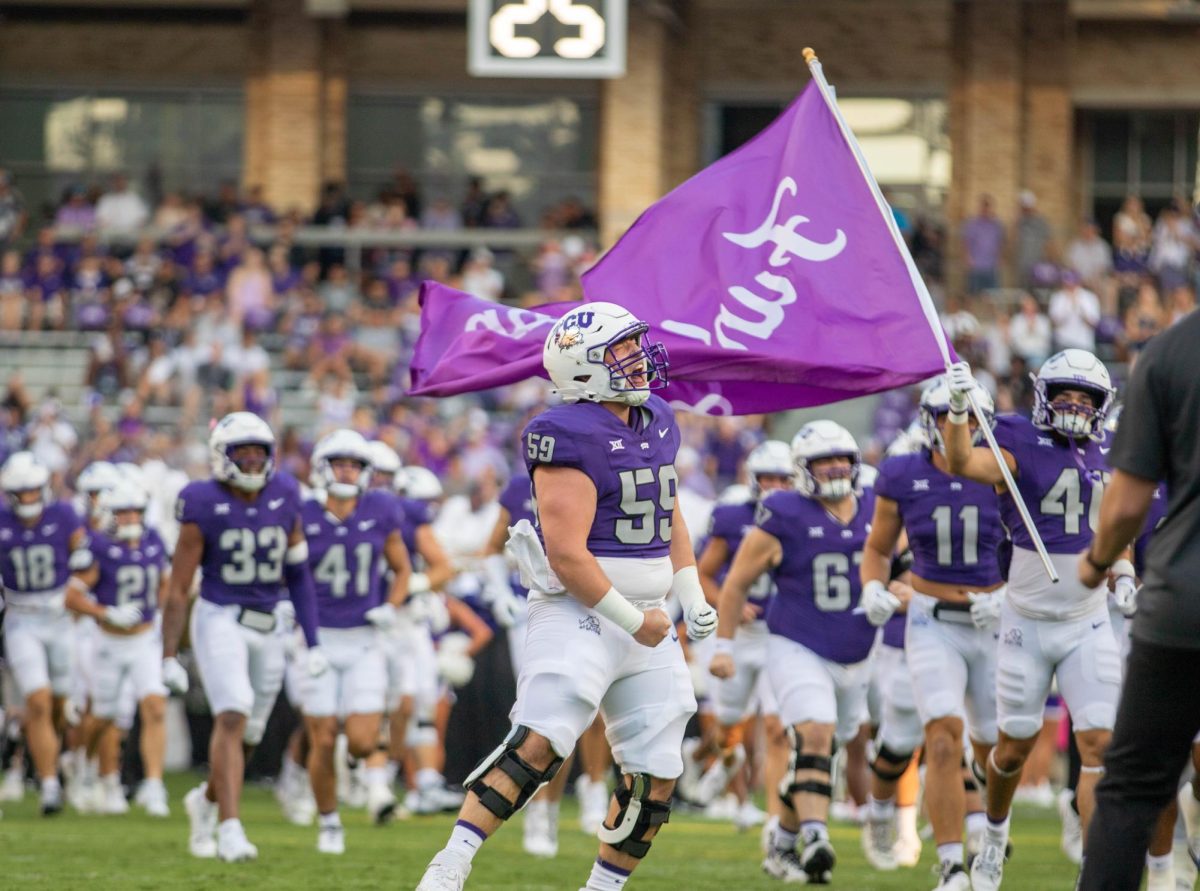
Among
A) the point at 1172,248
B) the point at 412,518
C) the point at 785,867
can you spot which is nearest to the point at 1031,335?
the point at 1172,248

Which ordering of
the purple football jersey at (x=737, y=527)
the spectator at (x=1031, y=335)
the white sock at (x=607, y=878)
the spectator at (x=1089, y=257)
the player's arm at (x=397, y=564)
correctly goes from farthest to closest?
the spectator at (x=1089, y=257) → the spectator at (x=1031, y=335) → the purple football jersey at (x=737, y=527) → the player's arm at (x=397, y=564) → the white sock at (x=607, y=878)

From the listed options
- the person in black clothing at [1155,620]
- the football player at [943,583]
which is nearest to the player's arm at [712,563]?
the football player at [943,583]

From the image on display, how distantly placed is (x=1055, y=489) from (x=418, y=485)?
696cm

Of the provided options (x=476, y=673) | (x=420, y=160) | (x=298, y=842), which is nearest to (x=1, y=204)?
(x=420, y=160)

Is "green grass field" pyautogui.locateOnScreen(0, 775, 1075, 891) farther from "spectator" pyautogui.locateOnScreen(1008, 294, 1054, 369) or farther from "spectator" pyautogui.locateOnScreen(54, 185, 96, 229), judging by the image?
"spectator" pyautogui.locateOnScreen(54, 185, 96, 229)

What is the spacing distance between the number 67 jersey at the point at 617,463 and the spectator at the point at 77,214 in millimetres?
19434

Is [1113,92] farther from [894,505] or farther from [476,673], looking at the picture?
[894,505]

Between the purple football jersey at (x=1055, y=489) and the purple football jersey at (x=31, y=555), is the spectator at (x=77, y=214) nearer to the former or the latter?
the purple football jersey at (x=31, y=555)

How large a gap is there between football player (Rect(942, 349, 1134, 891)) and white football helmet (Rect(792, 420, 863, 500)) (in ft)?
4.92

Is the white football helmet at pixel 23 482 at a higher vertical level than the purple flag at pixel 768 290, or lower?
lower

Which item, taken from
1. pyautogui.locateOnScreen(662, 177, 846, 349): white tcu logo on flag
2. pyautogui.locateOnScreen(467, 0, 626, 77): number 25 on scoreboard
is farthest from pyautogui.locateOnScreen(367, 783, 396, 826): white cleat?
pyautogui.locateOnScreen(662, 177, 846, 349): white tcu logo on flag

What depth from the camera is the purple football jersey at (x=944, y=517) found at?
980 centimetres

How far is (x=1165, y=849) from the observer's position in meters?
8.48

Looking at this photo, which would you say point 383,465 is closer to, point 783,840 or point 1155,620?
point 783,840
